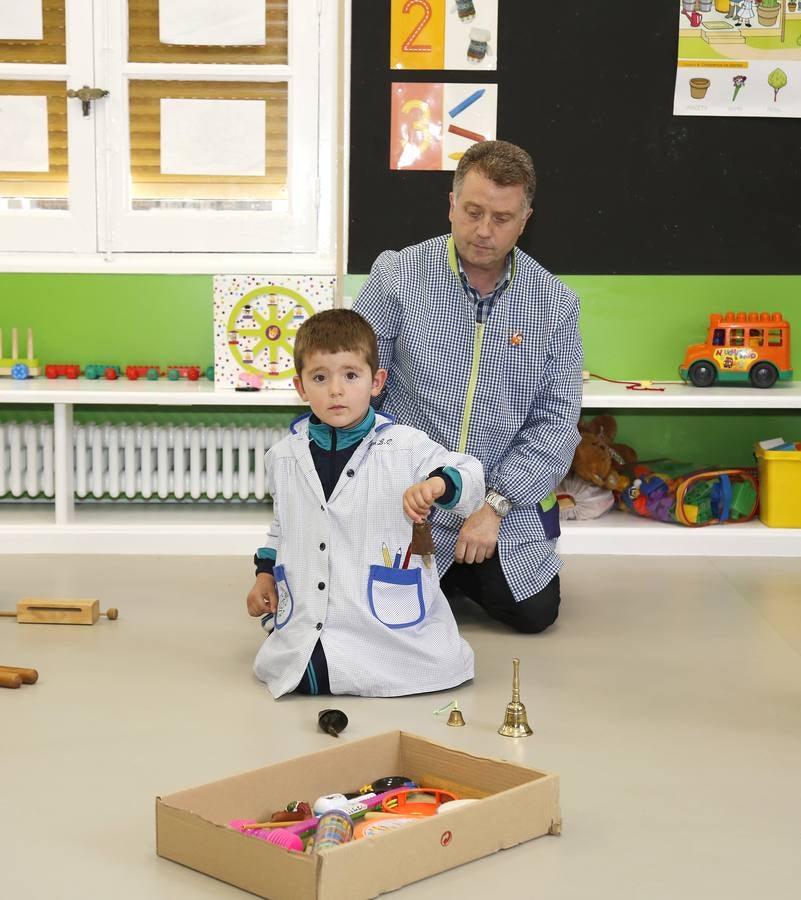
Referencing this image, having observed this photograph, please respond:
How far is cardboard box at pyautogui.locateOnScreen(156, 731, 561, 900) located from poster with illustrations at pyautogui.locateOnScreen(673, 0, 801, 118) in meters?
3.02

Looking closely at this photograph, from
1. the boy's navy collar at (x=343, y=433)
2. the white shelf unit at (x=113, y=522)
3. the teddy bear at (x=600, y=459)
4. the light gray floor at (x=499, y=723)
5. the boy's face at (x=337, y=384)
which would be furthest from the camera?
the teddy bear at (x=600, y=459)

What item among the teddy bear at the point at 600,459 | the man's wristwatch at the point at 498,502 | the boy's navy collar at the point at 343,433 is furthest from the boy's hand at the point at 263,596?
the teddy bear at the point at 600,459

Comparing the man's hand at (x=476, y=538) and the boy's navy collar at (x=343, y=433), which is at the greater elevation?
the boy's navy collar at (x=343, y=433)

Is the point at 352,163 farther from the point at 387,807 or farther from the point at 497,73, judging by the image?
the point at 387,807

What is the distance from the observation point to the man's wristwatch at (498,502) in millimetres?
2939

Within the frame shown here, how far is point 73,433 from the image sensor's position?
169 inches

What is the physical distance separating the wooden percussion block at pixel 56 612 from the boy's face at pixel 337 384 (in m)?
0.95

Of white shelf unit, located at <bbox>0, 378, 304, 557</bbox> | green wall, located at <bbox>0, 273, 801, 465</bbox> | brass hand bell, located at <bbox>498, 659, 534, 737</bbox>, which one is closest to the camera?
brass hand bell, located at <bbox>498, 659, 534, 737</bbox>

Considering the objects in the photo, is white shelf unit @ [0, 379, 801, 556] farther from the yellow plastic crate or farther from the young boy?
the young boy

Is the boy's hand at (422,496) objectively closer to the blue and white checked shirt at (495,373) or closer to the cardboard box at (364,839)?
the cardboard box at (364,839)

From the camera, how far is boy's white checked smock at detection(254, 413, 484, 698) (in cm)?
254

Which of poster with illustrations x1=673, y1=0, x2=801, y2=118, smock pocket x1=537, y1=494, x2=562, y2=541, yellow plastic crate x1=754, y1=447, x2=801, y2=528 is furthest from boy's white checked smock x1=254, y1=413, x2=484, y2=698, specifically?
poster with illustrations x1=673, y1=0, x2=801, y2=118

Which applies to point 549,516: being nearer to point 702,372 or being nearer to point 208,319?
point 702,372

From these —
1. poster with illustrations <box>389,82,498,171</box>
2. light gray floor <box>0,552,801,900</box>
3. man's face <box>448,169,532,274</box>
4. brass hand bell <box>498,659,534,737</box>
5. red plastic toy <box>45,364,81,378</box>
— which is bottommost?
light gray floor <box>0,552,801,900</box>
